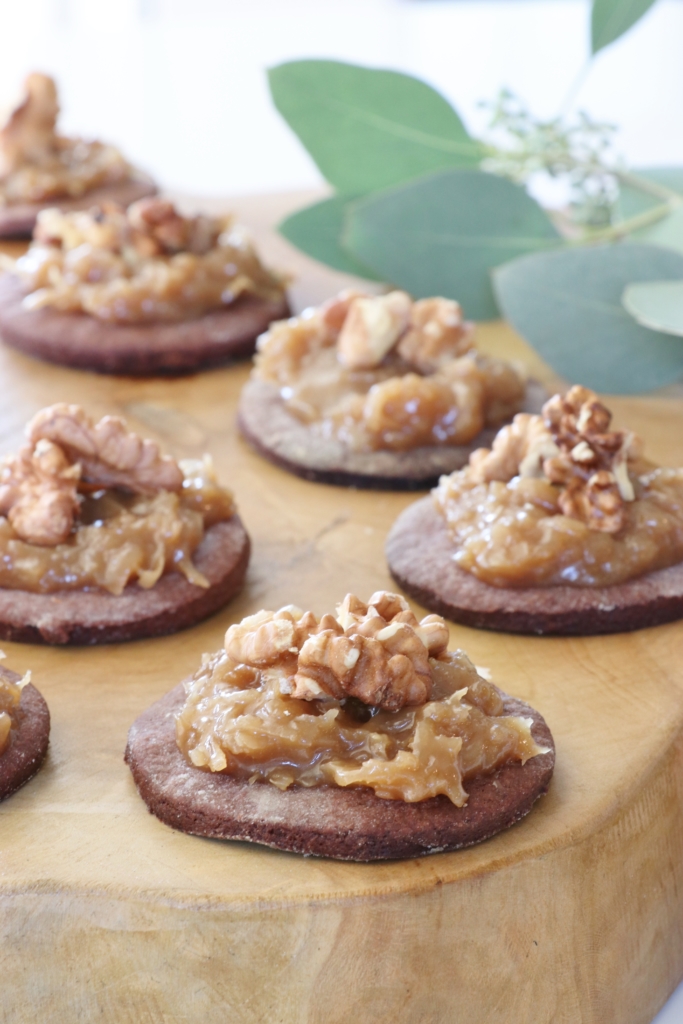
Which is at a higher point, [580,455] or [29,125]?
[580,455]

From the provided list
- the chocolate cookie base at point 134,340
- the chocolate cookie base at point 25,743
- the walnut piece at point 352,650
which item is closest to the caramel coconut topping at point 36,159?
the chocolate cookie base at point 134,340

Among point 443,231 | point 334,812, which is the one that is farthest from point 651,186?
point 334,812

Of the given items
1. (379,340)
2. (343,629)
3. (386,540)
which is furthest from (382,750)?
(379,340)

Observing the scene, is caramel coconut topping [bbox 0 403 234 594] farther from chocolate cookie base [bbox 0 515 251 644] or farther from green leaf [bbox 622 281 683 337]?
green leaf [bbox 622 281 683 337]

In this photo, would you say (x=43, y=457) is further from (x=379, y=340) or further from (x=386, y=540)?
(x=379, y=340)

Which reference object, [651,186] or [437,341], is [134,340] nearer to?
[437,341]

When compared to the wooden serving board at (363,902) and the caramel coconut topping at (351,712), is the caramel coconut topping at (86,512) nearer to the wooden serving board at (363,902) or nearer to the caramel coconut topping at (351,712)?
the wooden serving board at (363,902)
